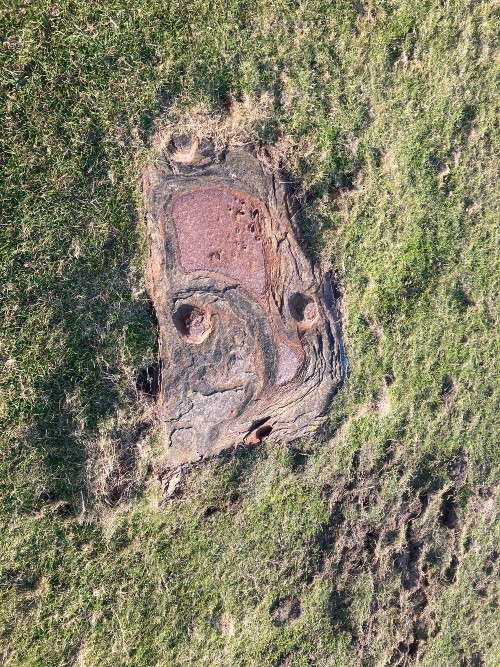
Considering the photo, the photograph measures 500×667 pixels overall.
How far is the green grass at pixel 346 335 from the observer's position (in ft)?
12.6

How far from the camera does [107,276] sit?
3893 millimetres

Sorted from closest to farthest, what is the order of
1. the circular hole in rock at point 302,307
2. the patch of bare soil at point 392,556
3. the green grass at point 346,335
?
the green grass at point 346,335, the circular hole in rock at point 302,307, the patch of bare soil at point 392,556

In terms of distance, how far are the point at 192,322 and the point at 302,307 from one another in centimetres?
106

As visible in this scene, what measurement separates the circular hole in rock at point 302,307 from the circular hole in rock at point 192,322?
2.71 ft

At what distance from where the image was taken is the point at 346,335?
4.47 metres

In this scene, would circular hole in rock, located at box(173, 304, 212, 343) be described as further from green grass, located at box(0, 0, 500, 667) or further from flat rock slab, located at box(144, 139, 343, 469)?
green grass, located at box(0, 0, 500, 667)

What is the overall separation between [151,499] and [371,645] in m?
2.76

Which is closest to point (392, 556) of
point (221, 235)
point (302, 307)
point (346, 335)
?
point (346, 335)

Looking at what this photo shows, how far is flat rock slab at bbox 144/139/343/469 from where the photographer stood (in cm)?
393

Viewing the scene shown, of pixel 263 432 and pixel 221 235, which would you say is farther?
pixel 263 432

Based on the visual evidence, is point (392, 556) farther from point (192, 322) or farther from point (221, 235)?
point (221, 235)

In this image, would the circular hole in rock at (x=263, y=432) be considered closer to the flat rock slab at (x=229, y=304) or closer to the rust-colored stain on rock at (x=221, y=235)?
the flat rock slab at (x=229, y=304)

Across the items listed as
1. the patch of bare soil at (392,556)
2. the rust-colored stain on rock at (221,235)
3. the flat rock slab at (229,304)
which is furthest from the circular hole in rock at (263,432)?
the rust-colored stain on rock at (221,235)

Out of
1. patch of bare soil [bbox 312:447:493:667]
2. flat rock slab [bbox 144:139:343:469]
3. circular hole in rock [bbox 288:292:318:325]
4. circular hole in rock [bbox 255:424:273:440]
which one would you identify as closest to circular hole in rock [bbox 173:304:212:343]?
flat rock slab [bbox 144:139:343:469]
